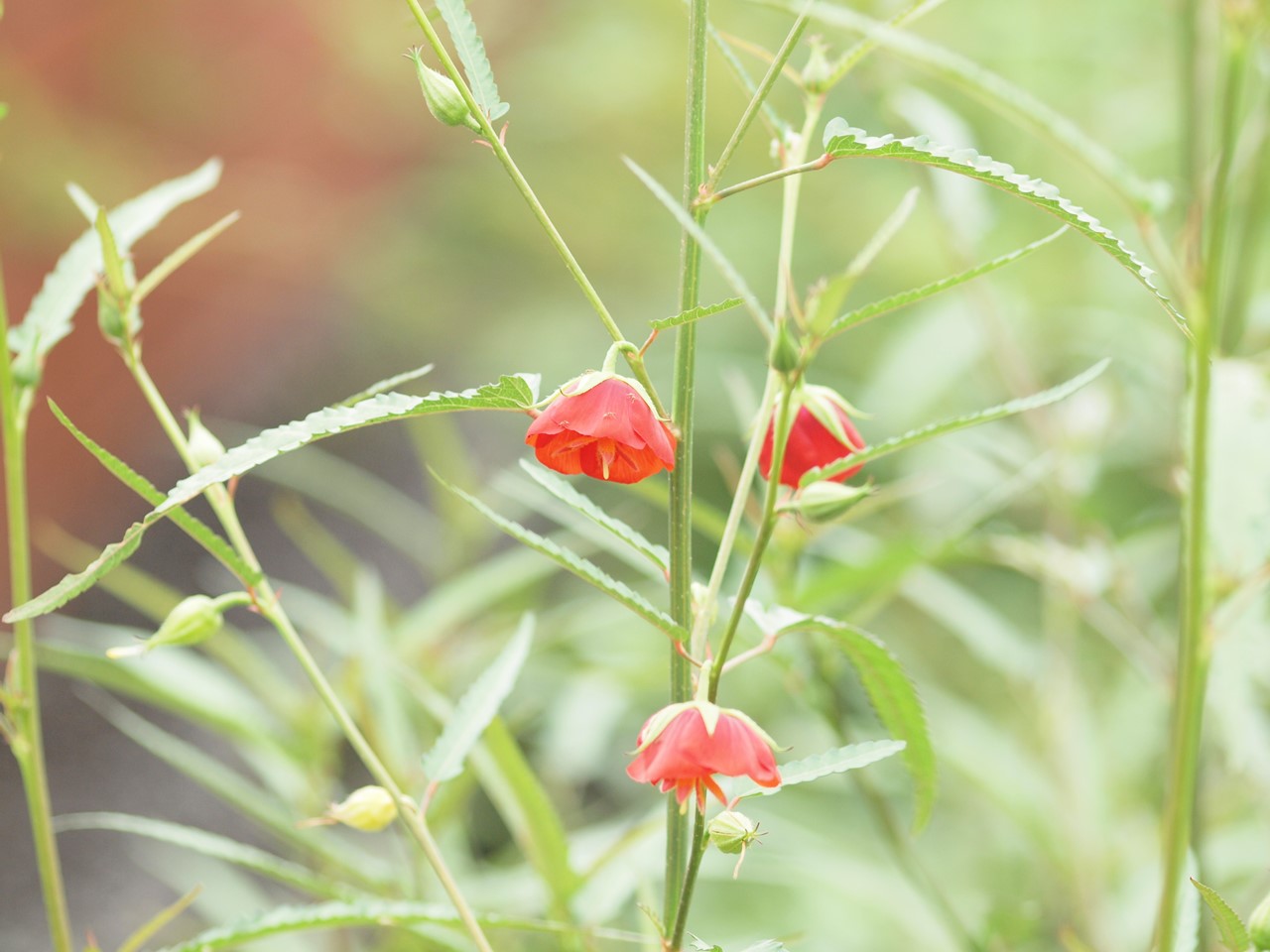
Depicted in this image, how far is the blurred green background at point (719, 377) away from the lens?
555 millimetres

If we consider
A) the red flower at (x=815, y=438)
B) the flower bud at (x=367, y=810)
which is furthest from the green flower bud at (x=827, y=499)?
the flower bud at (x=367, y=810)

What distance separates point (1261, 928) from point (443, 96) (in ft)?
0.70

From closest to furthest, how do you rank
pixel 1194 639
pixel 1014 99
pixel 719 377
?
pixel 1194 639 → pixel 1014 99 → pixel 719 377

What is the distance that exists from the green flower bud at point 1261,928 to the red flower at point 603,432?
13 cm

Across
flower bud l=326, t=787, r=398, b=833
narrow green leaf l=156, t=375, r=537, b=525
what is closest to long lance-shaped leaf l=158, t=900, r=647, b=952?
flower bud l=326, t=787, r=398, b=833

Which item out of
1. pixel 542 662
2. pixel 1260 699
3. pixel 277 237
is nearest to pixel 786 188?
pixel 1260 699

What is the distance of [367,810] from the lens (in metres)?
0.27

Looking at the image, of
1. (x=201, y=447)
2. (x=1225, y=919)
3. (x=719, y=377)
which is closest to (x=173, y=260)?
(x=201, y=447)

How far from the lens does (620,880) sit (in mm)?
459

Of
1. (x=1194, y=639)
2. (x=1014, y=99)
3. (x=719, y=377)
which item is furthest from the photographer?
(x=719, y=377)

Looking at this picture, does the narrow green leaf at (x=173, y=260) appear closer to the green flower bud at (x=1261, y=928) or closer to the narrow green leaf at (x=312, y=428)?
the narrow green leaf at (x=312, y=428)

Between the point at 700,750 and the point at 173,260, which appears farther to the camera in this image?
the point at 173,260

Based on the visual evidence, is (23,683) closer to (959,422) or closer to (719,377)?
→ (959,422)

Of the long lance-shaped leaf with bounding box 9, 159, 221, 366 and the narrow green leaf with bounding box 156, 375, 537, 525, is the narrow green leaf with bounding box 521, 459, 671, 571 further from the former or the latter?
the long lance-shaped leaf with bounding box 9, 159, 221, 366
